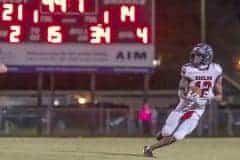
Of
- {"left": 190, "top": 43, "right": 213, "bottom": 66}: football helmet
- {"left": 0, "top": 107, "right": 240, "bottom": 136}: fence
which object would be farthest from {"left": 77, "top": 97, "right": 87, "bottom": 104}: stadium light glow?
{"left": 190, "top": 43, "right": 213, "bottom": 66}: football helmet

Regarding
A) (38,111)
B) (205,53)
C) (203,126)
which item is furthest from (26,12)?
(205,53)

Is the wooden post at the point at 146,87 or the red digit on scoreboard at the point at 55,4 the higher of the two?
the red digit on scoreboard at the point at 55,4

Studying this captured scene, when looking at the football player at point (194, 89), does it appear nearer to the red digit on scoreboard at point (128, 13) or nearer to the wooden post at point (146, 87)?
the red digit on scoreboard at point (128, 13)

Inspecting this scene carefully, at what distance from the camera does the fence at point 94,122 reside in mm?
24734

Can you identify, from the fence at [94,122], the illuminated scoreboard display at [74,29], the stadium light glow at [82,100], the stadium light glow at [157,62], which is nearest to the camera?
the illuminated scoreboard display at [74,29]

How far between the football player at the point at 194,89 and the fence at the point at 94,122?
1095 centimetres

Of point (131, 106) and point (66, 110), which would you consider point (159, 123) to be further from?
point (66, 110)

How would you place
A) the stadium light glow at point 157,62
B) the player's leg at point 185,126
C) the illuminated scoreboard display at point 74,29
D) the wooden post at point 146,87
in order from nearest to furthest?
the player's leg at point 185,126 → the illuminated scoreboard display at point 74,29 → the stadium light glow at point 157,62 → the wooden post at point 146,87

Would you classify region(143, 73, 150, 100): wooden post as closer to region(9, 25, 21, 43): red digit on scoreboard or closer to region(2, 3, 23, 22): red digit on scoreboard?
region(9, 25, 21, 43): red digit on scoreboard

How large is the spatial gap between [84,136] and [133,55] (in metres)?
2.74

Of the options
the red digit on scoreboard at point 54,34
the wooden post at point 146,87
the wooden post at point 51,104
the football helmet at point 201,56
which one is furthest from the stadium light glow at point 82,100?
the football helmet at point 201,56

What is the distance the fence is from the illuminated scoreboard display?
1669mm

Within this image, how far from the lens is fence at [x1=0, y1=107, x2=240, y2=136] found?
24734 mm

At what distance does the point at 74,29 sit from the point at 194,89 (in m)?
10.7
